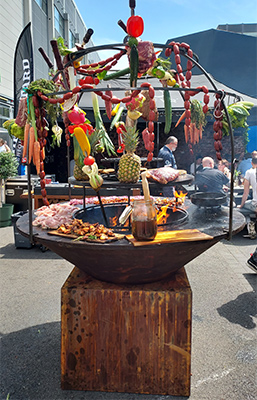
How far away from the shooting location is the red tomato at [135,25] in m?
2.16

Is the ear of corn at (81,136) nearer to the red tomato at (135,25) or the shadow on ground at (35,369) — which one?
the red tomato at (135,25)

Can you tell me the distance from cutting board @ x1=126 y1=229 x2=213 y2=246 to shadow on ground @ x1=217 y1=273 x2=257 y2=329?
5.47 feet

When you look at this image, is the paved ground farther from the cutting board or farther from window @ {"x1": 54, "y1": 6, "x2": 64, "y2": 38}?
window @ {"x1": 54, "y1": 6, "x2": 64, "y2": 38}

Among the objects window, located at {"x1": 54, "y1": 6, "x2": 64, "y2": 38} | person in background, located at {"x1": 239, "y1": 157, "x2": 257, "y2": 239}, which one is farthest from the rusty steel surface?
window, located at {"x1": 54, "y1": 6, "x2": 64, "y2": 38}

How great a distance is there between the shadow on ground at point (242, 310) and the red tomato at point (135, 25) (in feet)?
10.1

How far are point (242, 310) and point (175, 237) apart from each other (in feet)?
6.85

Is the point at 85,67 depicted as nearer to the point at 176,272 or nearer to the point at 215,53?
the point at 176,272

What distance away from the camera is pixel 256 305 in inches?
159

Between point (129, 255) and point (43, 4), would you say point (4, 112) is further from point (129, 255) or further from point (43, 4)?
point (129, 255)

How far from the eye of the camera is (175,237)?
243 centimetres

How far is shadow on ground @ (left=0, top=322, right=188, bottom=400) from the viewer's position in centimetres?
259

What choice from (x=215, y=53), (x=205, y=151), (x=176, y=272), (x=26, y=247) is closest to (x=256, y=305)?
(x=176, y=272)

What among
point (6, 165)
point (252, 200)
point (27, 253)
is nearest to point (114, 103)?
point (27, 253)

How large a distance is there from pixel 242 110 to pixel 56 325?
2928 mm
